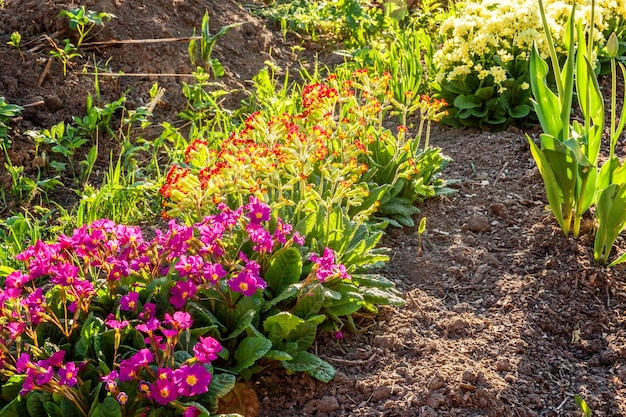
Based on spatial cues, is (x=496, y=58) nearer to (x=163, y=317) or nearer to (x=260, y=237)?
(x=260, y=237)

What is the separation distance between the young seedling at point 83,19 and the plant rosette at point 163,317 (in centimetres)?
225

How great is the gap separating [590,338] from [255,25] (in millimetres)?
3361

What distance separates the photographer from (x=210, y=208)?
2.89 meters

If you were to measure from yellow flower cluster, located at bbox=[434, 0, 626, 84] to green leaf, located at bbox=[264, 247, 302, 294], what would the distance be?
1876mm

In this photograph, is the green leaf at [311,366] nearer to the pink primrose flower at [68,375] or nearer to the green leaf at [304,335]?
the green leaf at [304,335]

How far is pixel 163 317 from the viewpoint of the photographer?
234cm

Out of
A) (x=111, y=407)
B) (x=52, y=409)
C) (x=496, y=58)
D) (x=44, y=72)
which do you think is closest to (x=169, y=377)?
(x=111, y=407)

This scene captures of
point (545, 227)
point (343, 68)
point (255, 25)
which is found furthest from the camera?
point (255, 25)

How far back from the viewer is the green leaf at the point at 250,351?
2.25m

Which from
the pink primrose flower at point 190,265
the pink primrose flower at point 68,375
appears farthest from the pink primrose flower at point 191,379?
the pink primrose flower at point 190,265

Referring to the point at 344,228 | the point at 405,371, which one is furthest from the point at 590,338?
the point at 344,228

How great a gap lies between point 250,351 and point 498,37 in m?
2.52

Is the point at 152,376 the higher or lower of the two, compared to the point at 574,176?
lower

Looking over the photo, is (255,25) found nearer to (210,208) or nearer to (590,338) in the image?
(210,208)
